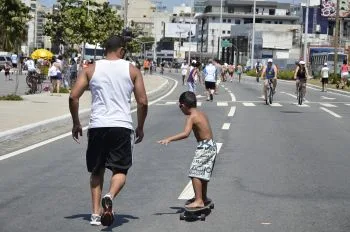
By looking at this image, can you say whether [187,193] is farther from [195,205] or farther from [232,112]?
[232,112]

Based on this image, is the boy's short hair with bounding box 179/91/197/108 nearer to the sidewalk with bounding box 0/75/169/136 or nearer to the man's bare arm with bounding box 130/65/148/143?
the man's bare arm with bounding box 130/65/148/143

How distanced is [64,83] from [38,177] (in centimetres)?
2690

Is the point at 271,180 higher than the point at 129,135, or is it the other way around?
the point at 129,135

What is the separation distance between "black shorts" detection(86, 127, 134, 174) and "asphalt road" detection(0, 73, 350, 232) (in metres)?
0.62

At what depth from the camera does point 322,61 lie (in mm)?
79312

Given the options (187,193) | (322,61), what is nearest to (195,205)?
(187,193)

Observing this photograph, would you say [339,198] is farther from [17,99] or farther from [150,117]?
[17,99]

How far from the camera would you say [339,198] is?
9.32 m

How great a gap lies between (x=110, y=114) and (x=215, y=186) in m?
3.11

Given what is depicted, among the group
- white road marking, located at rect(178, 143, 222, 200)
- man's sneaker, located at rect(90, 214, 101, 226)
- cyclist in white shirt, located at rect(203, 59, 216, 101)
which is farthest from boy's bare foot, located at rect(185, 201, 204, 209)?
cyclist in white shirt, located at rect(203, 59, 216, 101)

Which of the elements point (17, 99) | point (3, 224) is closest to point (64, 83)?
point (17, 99)

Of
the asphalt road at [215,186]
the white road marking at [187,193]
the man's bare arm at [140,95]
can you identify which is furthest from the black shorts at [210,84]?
the man's bare arm at [140,95]

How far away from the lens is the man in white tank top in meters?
7.29

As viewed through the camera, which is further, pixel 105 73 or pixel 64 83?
pixel 64 83
